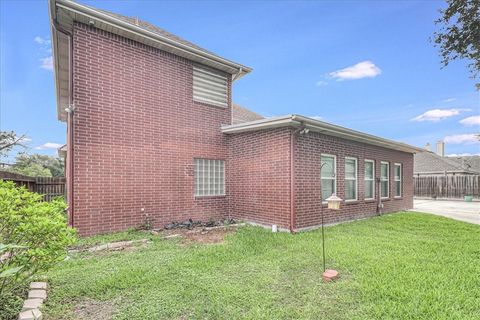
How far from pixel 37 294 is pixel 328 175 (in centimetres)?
780

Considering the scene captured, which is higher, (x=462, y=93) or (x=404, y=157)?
(x=462, y=93)

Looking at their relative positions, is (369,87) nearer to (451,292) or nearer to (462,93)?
(462,93)

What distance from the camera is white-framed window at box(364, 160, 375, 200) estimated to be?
1084 cm

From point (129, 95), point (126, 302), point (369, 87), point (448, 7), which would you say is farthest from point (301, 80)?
point (126, 302)

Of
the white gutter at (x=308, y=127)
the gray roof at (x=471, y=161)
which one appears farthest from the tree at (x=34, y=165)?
the gray roof at (x=471, y=161)

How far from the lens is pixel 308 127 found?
7.74m

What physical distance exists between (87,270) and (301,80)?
41.9 ft

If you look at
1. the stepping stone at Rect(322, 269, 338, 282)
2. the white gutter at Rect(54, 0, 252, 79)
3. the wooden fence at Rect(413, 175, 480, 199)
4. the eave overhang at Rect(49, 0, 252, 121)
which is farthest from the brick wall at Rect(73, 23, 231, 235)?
the wooden fence at Rect(413, 175, 480, 199)

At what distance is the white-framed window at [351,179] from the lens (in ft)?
32.0

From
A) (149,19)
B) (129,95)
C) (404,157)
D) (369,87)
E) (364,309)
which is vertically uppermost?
(149,19)

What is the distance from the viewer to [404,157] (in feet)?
44.0

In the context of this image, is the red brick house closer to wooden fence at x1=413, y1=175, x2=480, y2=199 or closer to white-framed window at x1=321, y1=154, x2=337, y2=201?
white-framed window at x1=321, y1=154, x2=337, y2=201

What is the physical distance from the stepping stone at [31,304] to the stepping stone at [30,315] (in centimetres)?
10

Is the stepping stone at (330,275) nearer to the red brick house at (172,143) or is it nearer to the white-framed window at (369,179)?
the red brick house at (172,143)
